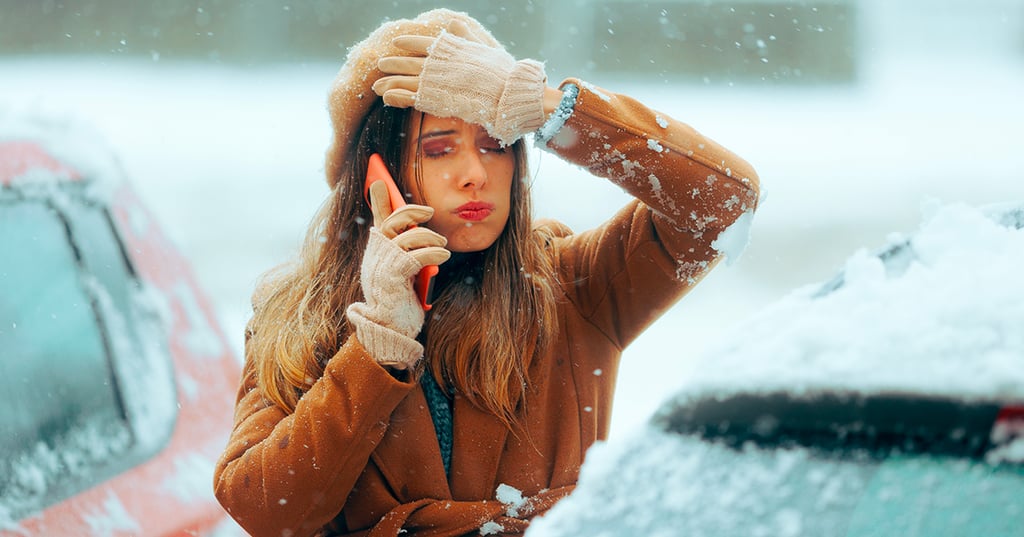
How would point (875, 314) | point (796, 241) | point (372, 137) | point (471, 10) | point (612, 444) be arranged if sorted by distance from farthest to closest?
point (471, 10), point (796, 241), point (372, 137), point (612, 444), point (875, 314)

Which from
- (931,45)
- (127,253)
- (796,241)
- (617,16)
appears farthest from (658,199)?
(931,45)

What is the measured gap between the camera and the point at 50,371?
7.66 ft

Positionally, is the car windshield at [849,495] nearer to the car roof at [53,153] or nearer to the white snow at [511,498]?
the white snow at [511,498]

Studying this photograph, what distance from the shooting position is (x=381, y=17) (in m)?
10.5

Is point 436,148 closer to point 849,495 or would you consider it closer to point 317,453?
point 317,453

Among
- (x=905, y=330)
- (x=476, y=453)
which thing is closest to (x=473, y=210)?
(x=476, y=453)

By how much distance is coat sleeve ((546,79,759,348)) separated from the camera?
1.92 metres

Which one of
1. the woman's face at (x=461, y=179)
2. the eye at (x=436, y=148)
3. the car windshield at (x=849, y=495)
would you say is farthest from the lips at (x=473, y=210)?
the car windshield at (x=849, y=495)

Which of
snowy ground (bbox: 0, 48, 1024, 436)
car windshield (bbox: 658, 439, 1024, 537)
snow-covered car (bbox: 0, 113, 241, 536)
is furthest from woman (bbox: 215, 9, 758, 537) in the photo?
snowy ground (bbox: 0, 48, 1024, 436)

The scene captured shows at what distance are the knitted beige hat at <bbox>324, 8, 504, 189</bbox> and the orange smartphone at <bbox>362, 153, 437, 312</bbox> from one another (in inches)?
Answer: 3.4

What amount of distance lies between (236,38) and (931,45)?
7271 millimetres

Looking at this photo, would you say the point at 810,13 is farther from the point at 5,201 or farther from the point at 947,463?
the point at 947,463

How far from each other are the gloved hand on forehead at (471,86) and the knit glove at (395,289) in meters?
0.19

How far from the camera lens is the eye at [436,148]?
1973mm
